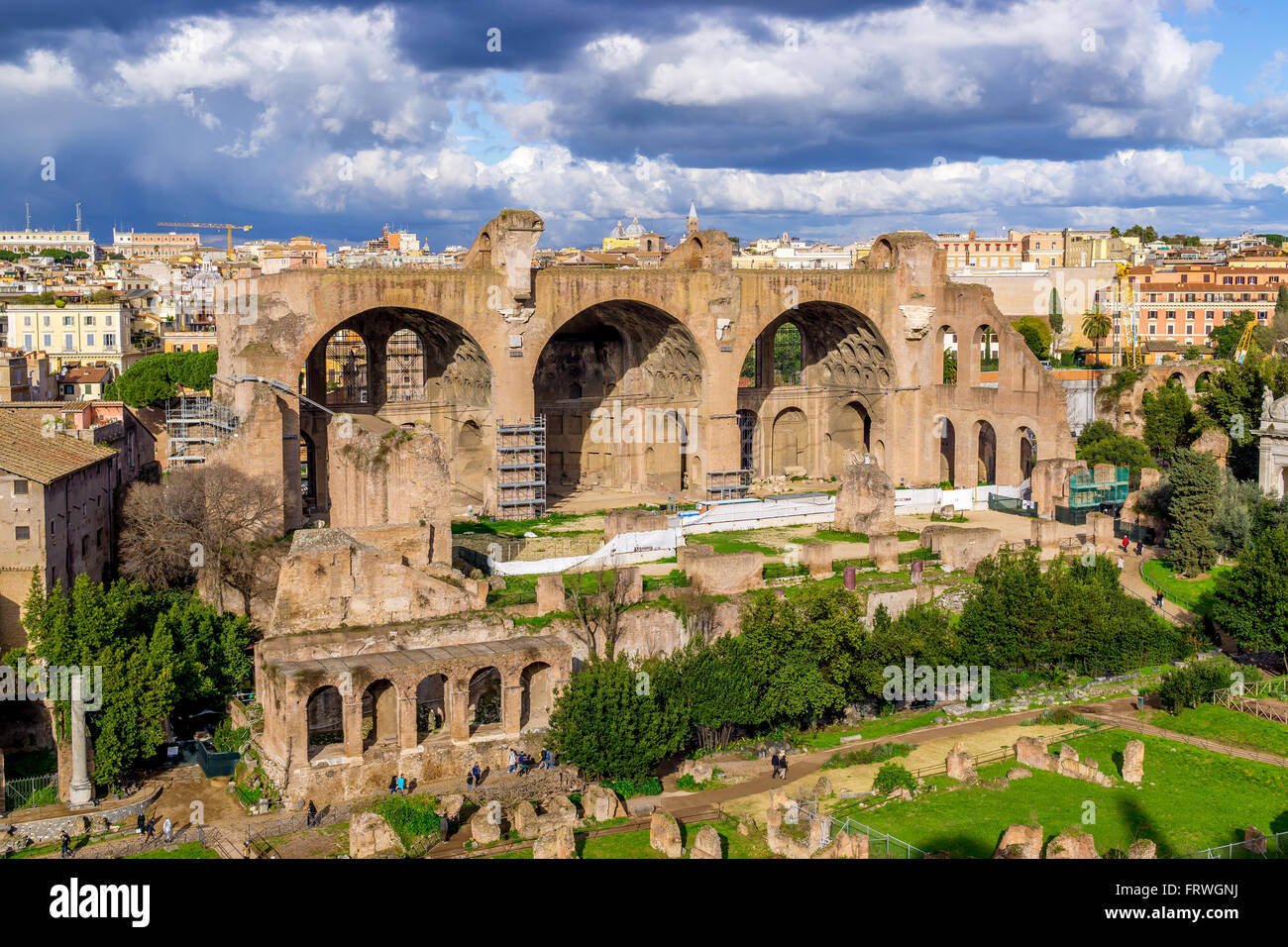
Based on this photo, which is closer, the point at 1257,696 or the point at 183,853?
the point at 183,853

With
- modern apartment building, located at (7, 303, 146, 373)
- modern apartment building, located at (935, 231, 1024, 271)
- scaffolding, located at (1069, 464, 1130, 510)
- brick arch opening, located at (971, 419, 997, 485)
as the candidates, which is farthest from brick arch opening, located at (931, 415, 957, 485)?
modern apartment building, located at (935, 231, 1024, 271)

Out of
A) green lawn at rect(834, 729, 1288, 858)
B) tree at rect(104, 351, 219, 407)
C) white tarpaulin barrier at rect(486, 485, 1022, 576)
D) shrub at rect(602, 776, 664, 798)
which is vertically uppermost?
tree at rect(104, 351, 219, 407)

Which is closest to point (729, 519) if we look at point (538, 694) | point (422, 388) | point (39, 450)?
point (422, 388)

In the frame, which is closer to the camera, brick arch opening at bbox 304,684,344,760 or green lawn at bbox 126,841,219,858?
green lawn at bbox 126,841,219,858

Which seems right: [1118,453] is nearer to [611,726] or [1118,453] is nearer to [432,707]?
[611,726]

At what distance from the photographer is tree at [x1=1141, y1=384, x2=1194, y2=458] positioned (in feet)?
156

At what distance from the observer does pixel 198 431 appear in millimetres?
36438

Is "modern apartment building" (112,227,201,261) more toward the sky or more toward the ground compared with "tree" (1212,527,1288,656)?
more toward the sky

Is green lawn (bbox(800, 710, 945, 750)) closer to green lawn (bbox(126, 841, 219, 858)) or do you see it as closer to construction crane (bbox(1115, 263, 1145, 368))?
green lawn (bbox(126, 841, 219, 858))

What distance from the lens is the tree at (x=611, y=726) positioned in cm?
2394

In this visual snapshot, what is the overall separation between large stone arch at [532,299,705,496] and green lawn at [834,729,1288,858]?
22.6m

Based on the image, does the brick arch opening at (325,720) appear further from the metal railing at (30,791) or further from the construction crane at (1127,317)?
the construction crane at (1127,317)

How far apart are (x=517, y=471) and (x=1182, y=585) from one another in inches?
733

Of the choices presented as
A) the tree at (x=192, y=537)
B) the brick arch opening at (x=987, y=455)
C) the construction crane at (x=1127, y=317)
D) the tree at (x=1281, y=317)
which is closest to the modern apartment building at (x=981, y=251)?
the construction crane at (x=1127, y=317)
